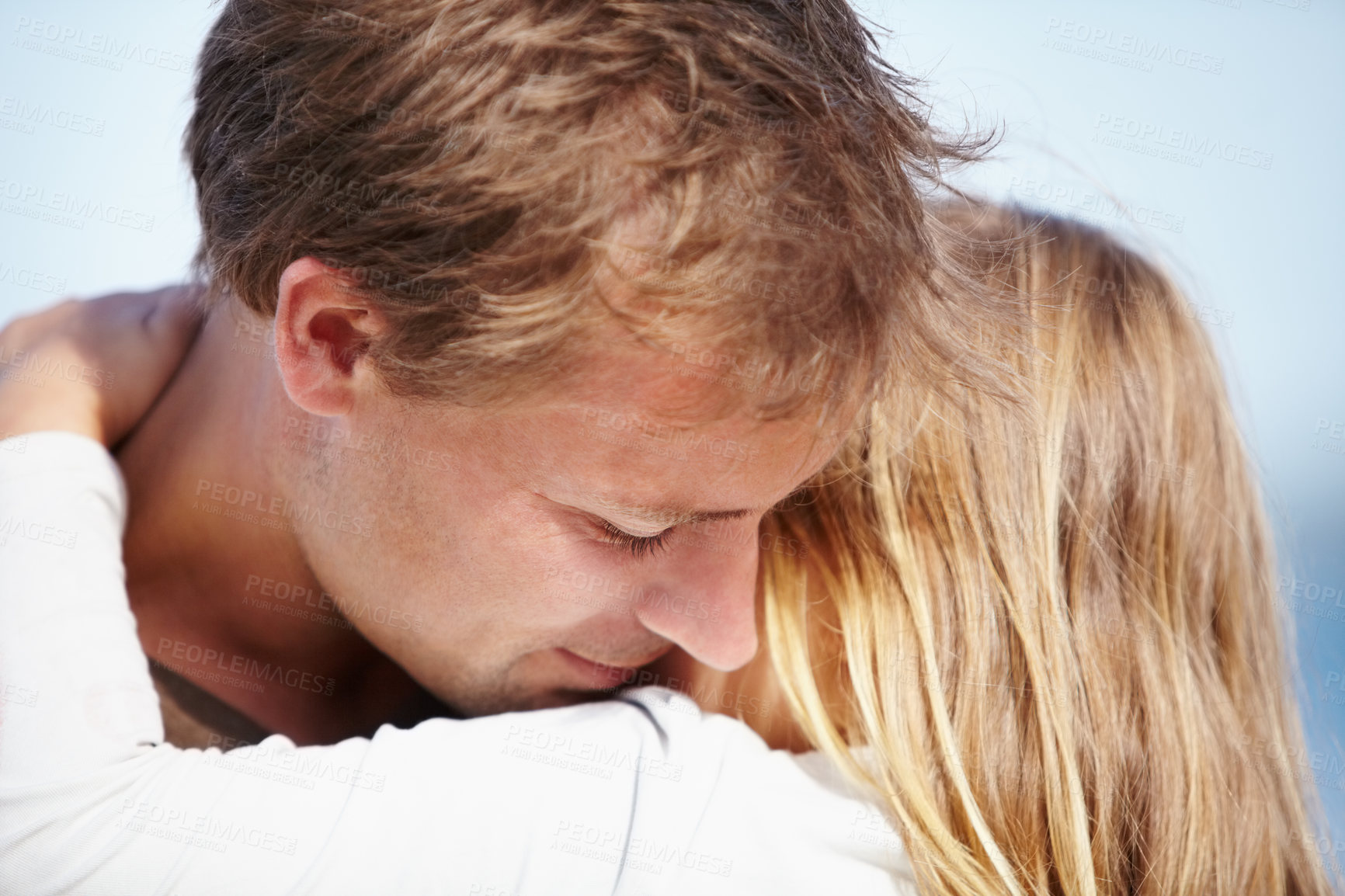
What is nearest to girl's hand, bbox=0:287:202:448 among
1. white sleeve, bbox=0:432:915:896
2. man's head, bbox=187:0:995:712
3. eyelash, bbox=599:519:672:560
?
white sleeve, bbox=0:432:915:896

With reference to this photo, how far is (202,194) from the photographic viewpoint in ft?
3.77

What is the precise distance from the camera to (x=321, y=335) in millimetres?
1016

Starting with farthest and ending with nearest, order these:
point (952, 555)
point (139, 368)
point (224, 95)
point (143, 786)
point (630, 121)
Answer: point (139, 368) → point (952, 555) → point (224, 95) → point (143, 786) → point (630, 121)

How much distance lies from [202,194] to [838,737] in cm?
95

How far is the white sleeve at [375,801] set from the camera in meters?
0.93

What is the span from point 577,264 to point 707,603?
0.38 meters

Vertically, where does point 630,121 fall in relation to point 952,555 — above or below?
above

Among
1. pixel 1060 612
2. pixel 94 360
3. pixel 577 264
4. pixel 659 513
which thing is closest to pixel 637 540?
pixel 659 513

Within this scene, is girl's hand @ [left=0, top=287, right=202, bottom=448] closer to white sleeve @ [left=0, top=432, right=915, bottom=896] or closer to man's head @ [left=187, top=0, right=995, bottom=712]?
white sleeve @ [left=0, top=432, right=915, bottom=896]

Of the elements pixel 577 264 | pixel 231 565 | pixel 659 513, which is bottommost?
pixel 231 565

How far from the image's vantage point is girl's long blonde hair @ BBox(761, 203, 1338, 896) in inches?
41.7

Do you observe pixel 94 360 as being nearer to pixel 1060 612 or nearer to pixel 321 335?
pixel 321 335

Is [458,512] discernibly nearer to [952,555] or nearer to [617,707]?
[617,707]

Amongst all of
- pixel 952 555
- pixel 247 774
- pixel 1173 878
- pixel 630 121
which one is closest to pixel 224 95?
pixel 630 121
